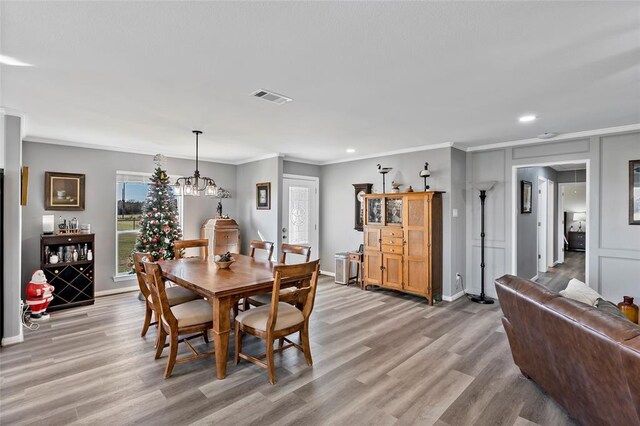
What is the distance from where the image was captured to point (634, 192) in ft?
12.8

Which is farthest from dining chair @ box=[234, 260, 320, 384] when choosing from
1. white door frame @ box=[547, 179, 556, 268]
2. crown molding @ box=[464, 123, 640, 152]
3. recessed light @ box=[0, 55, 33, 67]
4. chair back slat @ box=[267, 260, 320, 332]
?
white door frame @ box=[547, 179, 556, 268]

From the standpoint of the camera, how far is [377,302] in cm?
489

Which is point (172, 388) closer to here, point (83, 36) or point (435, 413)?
point (435, 413)

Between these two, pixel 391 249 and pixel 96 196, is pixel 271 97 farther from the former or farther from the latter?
pixel 96 196

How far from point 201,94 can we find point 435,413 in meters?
3.14

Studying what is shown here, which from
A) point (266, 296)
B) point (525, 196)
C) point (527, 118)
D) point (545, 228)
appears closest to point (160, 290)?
point (266, 296)

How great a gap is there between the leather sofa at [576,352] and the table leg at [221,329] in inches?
90.0

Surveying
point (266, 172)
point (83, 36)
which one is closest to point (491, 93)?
point (83, 36)

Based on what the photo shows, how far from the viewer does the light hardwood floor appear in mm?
2223

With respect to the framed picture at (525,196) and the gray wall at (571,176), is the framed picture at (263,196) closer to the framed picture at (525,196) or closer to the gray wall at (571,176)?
the framed picture at (525,196)

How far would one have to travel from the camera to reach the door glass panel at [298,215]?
257 inches

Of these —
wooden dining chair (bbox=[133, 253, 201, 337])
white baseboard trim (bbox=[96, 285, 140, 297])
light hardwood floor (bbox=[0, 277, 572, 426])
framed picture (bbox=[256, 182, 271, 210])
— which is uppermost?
framed picture (bbox=[256, 182, 271, 210])

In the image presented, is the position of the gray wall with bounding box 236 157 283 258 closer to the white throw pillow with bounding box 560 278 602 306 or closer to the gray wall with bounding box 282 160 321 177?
the gray wall with bounding box 282 160 321 177

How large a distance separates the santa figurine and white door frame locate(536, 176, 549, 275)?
8.37 metres
